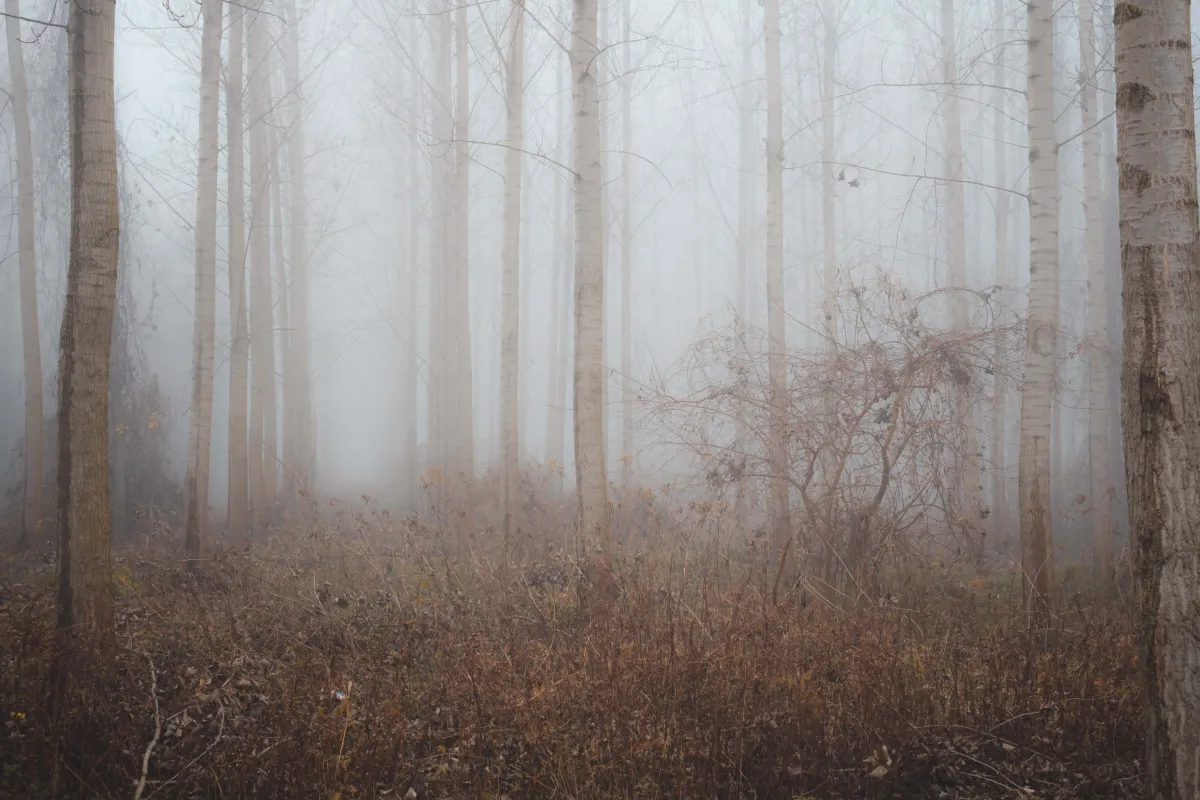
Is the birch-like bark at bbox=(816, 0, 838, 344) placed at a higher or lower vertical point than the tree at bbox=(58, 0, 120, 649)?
higher

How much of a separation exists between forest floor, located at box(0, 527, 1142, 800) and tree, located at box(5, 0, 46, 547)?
555 centimetres

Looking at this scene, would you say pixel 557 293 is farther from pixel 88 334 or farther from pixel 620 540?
pixel 88 334

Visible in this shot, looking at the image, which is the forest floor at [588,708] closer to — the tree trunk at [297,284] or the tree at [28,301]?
the tree at [28,301]

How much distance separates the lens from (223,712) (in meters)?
3.71

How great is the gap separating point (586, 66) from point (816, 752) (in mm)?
6091

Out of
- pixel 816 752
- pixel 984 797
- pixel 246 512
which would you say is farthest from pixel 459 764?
pixel 246 512

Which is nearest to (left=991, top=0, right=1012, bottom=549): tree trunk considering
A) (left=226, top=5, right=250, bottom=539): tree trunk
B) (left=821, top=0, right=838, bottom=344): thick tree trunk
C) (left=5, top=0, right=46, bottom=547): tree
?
(left=821, top=0, right=838, bottom=344): thick tree trunk

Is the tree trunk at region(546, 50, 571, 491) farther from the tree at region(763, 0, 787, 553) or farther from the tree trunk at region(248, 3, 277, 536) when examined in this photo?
the tree at region(763, 0, 787, 553)

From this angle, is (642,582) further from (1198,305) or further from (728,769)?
(1198,305)

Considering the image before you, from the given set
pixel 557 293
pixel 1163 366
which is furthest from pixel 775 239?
pixel 557 293

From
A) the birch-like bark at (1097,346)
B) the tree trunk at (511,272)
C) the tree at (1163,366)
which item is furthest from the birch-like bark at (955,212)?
the tree at (1163,366)

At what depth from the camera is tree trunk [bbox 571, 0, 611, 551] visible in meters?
6.99

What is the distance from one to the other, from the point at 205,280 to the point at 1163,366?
9.49m

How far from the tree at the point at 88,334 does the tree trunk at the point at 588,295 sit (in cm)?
359
